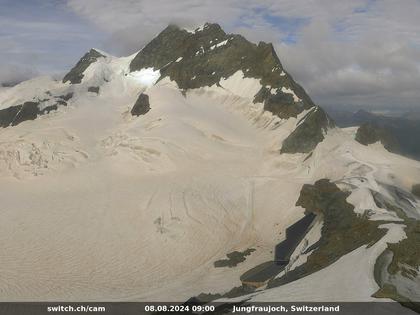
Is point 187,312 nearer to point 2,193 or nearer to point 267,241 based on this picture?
point 267,241

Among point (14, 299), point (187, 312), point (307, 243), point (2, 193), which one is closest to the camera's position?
point (187, 312)

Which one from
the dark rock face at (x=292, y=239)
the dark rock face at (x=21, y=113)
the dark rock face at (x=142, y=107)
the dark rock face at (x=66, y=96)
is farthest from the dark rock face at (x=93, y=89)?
the dark rock face at (x=292, y=239)

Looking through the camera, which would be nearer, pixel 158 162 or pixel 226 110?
pixel 158 162

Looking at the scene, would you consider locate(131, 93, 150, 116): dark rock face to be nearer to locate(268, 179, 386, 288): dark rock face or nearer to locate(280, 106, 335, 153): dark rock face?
locate(280, 106, 335, 153): dark rock face

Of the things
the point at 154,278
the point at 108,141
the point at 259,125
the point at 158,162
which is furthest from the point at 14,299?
the point at 259,125

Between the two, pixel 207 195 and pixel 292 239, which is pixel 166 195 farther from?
pixel 292 239

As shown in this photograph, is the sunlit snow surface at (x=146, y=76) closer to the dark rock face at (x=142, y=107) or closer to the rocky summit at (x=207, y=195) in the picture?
the rocky summit at (x=207, y=195)
